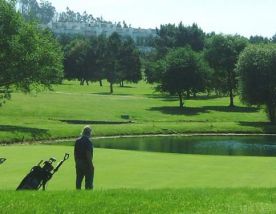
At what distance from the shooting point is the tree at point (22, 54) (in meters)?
61.2

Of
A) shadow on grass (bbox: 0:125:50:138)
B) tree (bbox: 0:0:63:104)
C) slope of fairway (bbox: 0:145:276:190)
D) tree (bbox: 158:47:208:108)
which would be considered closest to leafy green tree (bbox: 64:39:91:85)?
tree (bbox: 158:47:208:108)

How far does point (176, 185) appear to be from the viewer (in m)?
23.1

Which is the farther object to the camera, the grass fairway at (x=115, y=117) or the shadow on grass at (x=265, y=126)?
the shadow on grass at (x=265, y=126)

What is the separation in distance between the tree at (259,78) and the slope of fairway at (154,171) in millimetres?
49312

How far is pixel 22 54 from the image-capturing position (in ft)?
202

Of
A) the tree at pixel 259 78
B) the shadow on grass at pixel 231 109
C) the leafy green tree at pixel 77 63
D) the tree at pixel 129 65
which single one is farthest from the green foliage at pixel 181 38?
the tree at pixel 259 78

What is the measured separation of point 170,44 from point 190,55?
62919 mm

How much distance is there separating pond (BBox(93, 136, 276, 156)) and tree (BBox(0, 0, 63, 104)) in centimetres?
1032

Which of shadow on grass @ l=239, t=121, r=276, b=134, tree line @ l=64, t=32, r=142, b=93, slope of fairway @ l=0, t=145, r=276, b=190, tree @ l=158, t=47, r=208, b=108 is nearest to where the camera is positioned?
slope of fairway @ l=0, t=145, r=276, b=190

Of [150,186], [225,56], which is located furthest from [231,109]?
[150,186]

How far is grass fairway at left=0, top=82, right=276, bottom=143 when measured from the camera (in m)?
64.6

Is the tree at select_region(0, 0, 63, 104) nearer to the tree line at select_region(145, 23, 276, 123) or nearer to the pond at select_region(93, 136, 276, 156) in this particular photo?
the pond at select_region(93, 136, 276, 156)

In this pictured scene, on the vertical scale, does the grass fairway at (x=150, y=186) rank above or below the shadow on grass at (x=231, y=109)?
above

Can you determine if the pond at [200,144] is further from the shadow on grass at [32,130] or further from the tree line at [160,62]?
the tree line at [160,62]
